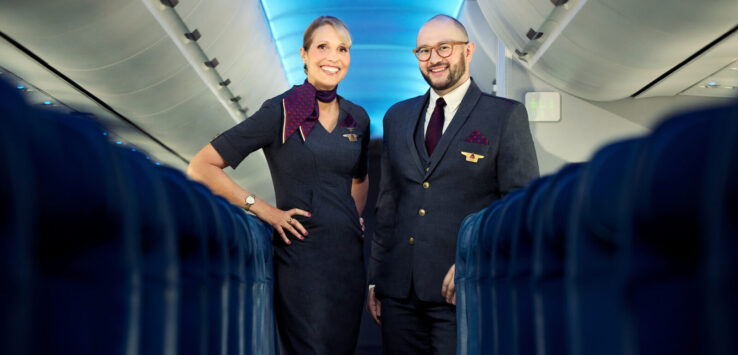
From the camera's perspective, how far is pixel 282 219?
8.91 ft

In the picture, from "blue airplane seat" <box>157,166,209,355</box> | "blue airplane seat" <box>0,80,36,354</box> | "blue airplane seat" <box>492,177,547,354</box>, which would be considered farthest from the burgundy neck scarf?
Result: "blue airplane seat" <box>0,80,36,354</box>

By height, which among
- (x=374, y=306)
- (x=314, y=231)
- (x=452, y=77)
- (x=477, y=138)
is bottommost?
(x=374, y=306)

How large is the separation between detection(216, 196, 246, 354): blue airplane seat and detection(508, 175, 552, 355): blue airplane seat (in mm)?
510

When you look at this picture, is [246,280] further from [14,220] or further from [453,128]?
[453,128]

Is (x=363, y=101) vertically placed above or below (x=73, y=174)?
above

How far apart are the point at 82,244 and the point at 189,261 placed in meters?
0.35

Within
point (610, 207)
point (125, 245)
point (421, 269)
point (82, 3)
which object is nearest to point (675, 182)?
point (610, 207)

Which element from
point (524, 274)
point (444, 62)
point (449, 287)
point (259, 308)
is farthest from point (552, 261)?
point (444, 62)

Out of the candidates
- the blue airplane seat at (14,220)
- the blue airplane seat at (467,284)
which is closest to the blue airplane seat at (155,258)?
the blue airplane seat at (14,220)

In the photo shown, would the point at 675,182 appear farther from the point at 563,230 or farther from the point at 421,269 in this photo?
the point at 421,269

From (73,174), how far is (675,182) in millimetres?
521

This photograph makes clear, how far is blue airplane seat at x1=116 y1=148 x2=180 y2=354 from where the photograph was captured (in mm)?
822

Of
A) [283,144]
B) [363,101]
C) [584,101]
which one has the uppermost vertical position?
[363,101]

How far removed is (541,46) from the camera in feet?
17.3
